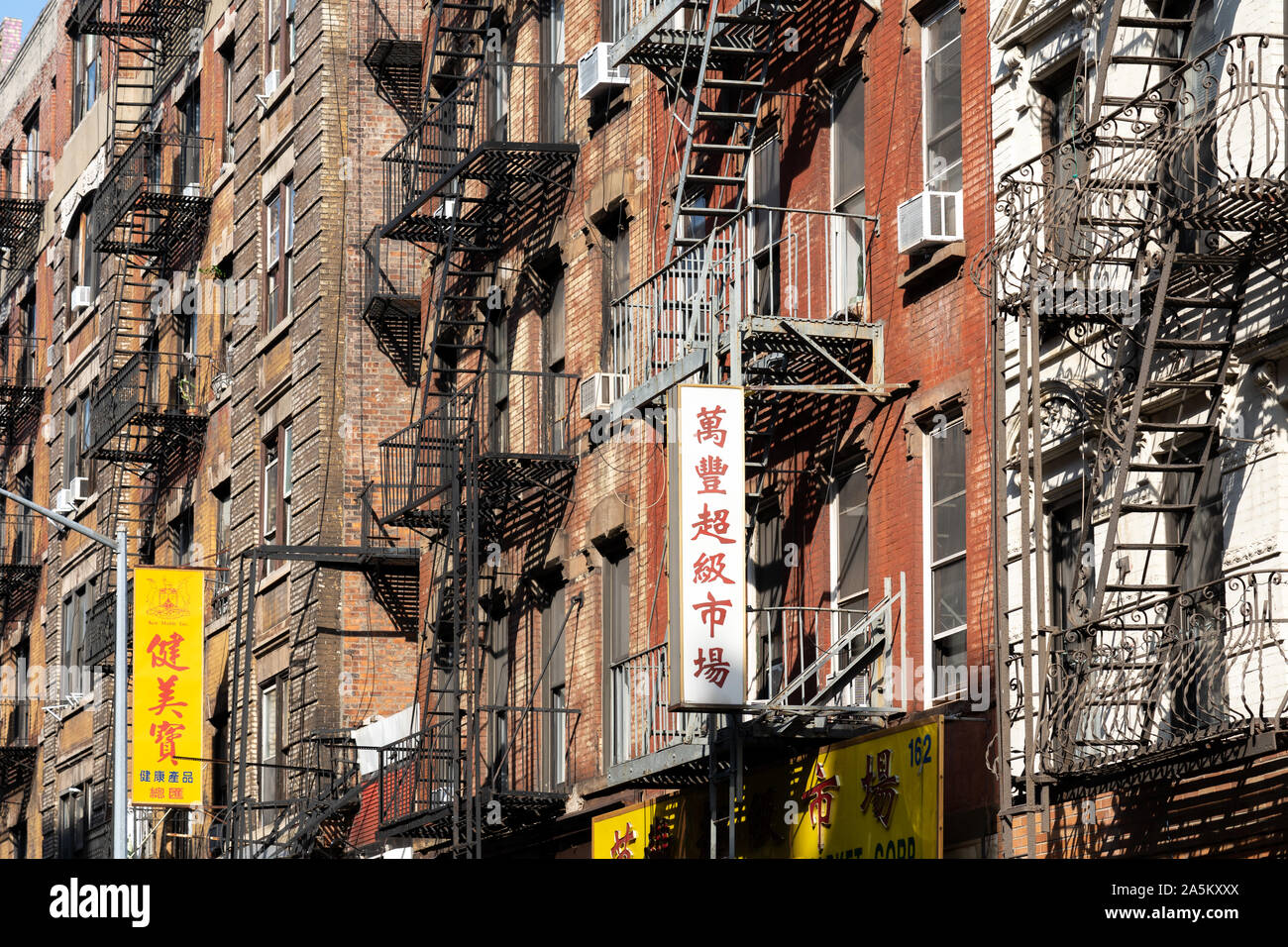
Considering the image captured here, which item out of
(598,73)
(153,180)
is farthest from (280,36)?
(598,73)

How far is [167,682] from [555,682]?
31.7 ft

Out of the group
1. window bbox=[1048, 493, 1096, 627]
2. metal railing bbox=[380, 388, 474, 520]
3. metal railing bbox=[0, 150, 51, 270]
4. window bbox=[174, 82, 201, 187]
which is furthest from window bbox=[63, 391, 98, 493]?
window bbox=[1048, 493, 1096, 627]

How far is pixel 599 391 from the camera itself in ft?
88.1

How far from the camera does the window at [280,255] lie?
37.2 m

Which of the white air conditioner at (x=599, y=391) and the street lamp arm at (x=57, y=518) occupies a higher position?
the white air conditioner at (x=599, y=391)

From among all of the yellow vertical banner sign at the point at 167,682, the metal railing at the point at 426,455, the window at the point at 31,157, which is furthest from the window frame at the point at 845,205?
the window at the point at 31,157

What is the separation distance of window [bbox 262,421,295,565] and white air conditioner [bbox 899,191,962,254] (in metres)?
17.6

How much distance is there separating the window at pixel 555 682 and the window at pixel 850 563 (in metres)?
6.73

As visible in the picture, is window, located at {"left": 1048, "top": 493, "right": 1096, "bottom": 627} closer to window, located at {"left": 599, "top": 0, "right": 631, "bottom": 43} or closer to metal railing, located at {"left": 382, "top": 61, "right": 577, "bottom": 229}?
window, located at {"left": 599, "top": 0, "right": 631, "bottom": 43}

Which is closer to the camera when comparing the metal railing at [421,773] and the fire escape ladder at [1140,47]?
the fire escape ladder at [1140,47]

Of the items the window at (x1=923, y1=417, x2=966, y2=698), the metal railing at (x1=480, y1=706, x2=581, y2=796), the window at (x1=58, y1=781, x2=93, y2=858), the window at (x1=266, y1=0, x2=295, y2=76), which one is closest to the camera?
the window at (x1=923, y1=417, x2=966, y2=698)

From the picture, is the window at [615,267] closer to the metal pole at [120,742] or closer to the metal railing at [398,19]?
the metal pole at [120,742]

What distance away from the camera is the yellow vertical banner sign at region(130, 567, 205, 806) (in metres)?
35.8
